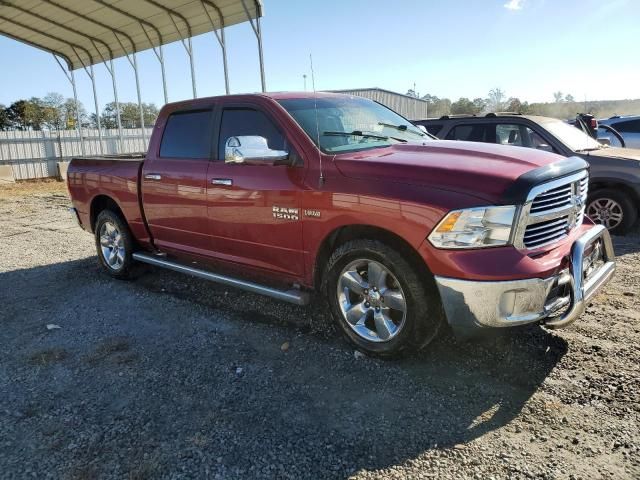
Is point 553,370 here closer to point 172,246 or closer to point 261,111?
point 261,111

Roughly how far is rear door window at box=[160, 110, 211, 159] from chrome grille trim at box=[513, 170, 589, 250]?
2.96 m

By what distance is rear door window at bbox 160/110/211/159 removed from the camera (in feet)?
15.7

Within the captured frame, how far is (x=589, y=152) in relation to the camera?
727cm

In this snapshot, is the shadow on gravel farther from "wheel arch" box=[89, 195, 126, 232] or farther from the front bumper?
"wheel arch" box=[89, 195, 126, 232]

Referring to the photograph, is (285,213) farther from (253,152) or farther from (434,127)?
(434,127)

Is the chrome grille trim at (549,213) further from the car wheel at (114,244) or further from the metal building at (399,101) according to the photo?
the metal building at (399,101)

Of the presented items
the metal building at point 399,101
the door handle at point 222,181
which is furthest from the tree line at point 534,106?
the door handle at point 222,181

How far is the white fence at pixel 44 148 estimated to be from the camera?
2102 cm

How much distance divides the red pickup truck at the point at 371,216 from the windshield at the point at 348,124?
0.02m

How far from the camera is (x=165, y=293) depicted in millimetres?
5406

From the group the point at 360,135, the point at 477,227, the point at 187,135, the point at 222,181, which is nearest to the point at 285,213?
the point at 222,181

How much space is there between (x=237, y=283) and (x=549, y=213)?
2.59 m

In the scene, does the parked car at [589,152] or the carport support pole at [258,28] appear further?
the carport support pole at [258,28]

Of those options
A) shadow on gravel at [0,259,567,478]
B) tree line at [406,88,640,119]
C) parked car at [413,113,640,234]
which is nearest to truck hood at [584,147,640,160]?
parked car at [413,113,640,234]
